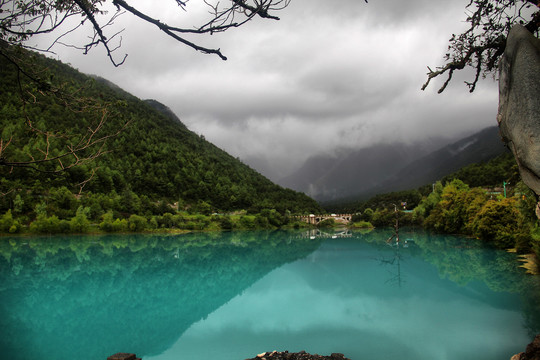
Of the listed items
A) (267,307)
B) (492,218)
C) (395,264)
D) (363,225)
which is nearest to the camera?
(267,307)

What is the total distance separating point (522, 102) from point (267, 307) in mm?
13513

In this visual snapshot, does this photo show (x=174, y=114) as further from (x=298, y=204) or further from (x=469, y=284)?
(x=469, y=284)

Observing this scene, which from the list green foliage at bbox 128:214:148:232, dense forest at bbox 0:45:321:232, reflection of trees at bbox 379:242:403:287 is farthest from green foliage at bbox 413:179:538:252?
green foliage at bbox 128:214:148:232

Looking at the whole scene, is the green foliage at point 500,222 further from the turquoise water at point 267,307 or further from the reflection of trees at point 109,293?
the reflection of trees at point 109,293

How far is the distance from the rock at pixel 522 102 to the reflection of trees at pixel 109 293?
10.1 metres

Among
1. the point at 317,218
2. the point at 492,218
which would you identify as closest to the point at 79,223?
the point at 492,218

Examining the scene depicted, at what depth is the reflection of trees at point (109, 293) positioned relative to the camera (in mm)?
10828

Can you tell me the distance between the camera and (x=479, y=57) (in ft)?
18.7

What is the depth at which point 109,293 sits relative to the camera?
17609mm

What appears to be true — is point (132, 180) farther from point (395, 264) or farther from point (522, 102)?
point (522, 102)

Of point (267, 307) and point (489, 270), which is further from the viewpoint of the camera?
point (489, 270)

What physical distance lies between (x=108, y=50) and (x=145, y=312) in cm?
1391

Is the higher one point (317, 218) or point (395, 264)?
point (317, 218)

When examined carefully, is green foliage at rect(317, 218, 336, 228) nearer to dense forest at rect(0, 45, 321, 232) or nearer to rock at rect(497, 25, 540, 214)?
dense forest at rect(0, 45, 321, 232)
